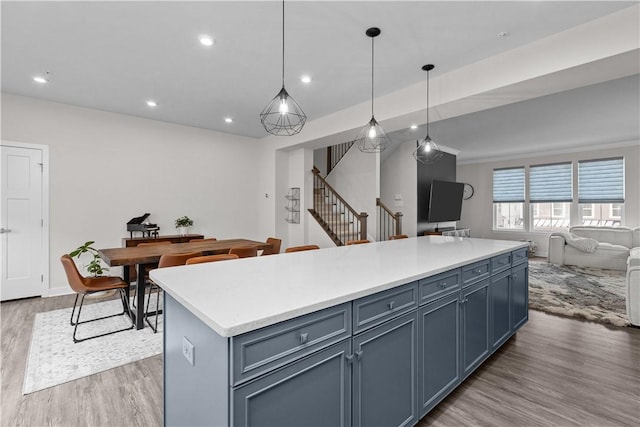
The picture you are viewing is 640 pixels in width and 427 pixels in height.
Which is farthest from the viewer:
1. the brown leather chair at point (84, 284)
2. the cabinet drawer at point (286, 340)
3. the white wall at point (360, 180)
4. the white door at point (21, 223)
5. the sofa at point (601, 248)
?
the white wall at point (360, 180)

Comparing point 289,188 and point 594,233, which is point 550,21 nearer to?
point 289,188

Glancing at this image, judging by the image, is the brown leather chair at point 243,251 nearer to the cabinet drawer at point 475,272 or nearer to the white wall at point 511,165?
the cabinet drawer at point 475,272

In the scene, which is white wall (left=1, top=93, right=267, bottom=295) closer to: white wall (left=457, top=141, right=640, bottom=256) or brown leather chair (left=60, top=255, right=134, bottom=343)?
brown leather chair (left=60, top=255, right=134, bottom=343)

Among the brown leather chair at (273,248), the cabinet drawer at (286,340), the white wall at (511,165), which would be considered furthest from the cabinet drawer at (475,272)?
the white wall at (511,165)

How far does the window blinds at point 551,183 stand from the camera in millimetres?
7598

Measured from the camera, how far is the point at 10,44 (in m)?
2.86

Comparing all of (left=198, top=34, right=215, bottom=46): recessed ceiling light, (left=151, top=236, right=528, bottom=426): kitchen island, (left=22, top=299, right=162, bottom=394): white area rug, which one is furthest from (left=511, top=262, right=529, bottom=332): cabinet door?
(left=198, top=34, right=215, bottom=46): recessed ceiling light

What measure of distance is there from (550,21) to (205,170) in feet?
17.7

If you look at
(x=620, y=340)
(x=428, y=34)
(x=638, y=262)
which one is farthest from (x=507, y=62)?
(x=620, y=340)

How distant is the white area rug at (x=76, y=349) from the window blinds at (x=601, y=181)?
9.41m

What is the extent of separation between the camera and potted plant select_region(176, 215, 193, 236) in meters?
5.36

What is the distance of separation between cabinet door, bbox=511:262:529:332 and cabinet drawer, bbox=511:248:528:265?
5 cm

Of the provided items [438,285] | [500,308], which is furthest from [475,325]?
[438,285]

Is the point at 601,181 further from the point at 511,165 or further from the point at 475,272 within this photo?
the point at 475,272
